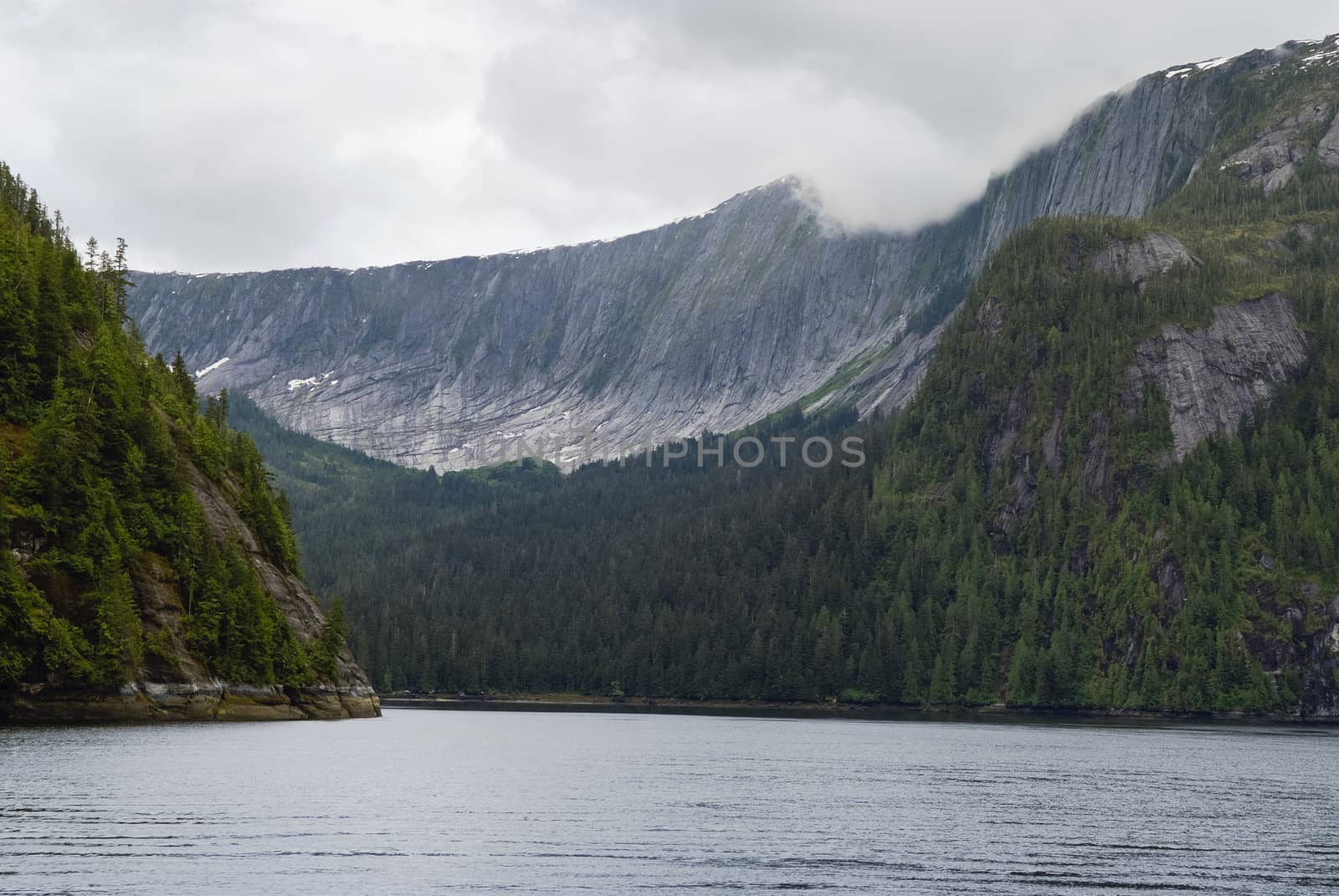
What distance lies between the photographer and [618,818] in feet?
207

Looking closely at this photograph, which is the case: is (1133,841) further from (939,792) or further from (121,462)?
(121,462)

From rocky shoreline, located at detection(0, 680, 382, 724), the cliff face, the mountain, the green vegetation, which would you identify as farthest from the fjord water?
the green vegetation

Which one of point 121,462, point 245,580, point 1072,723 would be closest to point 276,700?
point 245,580

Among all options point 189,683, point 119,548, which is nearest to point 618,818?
point 119,548

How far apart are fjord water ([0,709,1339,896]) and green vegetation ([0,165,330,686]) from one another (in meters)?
6.74

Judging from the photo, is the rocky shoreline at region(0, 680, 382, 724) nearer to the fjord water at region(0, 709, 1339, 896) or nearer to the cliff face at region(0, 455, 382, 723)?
the cliff face at region(0, 455, 382, 723)

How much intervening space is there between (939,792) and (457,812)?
99.6 feet

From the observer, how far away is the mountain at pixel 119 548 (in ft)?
318

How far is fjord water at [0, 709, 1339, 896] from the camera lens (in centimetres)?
4712

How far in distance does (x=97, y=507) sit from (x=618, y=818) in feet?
191

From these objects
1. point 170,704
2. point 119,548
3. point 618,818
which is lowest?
point 618,818

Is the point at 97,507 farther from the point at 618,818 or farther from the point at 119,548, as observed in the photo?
the point at 618,818

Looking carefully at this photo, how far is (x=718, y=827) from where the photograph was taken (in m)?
60.9

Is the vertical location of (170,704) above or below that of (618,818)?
above
